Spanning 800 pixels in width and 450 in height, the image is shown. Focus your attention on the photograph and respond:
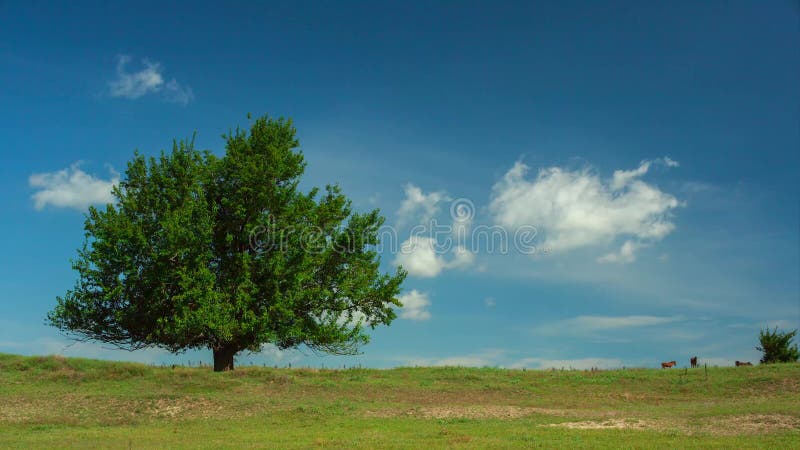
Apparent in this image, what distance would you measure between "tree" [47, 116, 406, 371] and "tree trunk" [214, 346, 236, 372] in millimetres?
63

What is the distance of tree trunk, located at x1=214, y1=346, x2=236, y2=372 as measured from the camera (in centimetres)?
3662

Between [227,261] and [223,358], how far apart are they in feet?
20.5

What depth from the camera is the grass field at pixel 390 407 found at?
2058cm

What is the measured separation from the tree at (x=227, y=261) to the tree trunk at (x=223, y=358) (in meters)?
0.06

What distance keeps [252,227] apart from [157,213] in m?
5.51

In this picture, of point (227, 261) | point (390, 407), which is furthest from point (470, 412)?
point (227, 261)

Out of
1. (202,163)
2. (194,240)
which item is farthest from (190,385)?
(202,163)

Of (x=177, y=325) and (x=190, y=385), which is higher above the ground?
(x=177, y=325)

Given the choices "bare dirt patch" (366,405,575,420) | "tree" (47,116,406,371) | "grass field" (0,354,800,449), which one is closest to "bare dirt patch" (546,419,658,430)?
"grass field" (0,354,800,449)

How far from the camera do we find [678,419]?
81.0 feet

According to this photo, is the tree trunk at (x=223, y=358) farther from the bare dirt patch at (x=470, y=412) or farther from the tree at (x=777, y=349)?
the tree at (x=777, y=349)

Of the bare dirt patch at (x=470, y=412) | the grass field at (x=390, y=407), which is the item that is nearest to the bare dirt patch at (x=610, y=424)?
the grass field at (x=390, y=407)

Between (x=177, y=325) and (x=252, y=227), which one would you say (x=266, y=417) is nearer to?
(x=177, y=325)

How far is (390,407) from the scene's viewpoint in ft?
93.2
